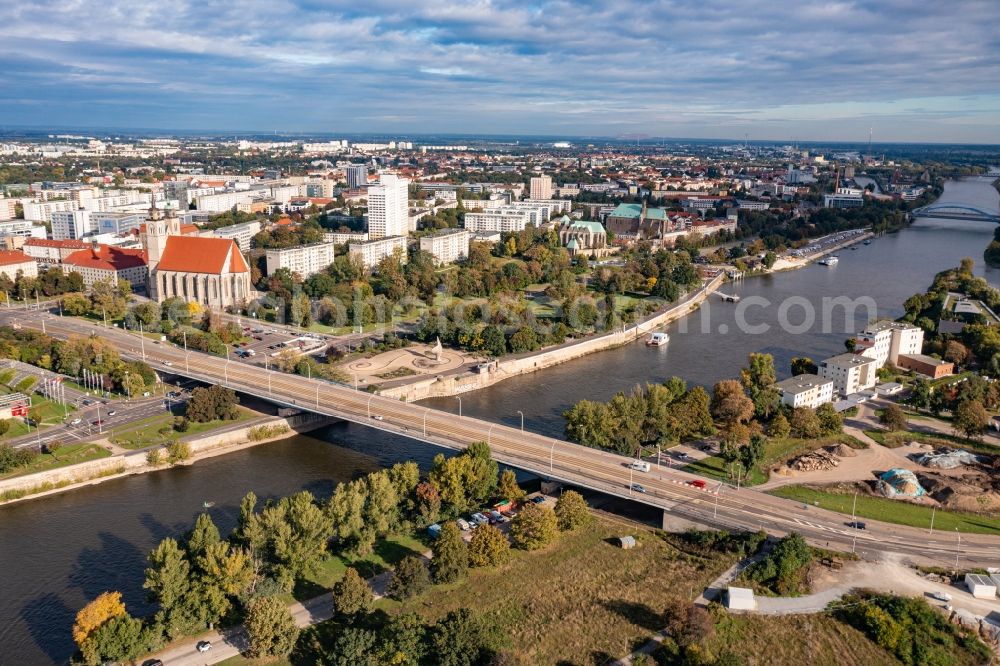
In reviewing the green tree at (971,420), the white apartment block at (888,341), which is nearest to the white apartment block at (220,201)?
the white apartment block at (888,341)

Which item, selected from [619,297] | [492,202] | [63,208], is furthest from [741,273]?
[63,208]

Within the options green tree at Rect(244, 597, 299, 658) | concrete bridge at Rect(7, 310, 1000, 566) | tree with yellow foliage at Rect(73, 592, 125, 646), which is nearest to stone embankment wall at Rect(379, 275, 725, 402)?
concrete bridge at Rect(7, 310, 1000, 566)

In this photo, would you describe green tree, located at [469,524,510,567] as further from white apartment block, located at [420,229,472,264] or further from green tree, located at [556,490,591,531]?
white apartment block, located at [420,229,472,264]

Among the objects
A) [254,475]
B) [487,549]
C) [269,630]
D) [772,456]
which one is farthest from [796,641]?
[254,475]

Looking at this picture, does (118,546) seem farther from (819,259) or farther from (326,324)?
(819,259)

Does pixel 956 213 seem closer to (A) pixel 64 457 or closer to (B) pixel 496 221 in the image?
(B) pixel 496 221

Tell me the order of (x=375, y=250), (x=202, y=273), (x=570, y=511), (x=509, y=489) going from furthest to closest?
(x=375, y=250) < (x=202, y=273) < (x=509, y=489) < (x=570, y=511)

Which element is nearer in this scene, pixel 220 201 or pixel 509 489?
pixel 509 489
